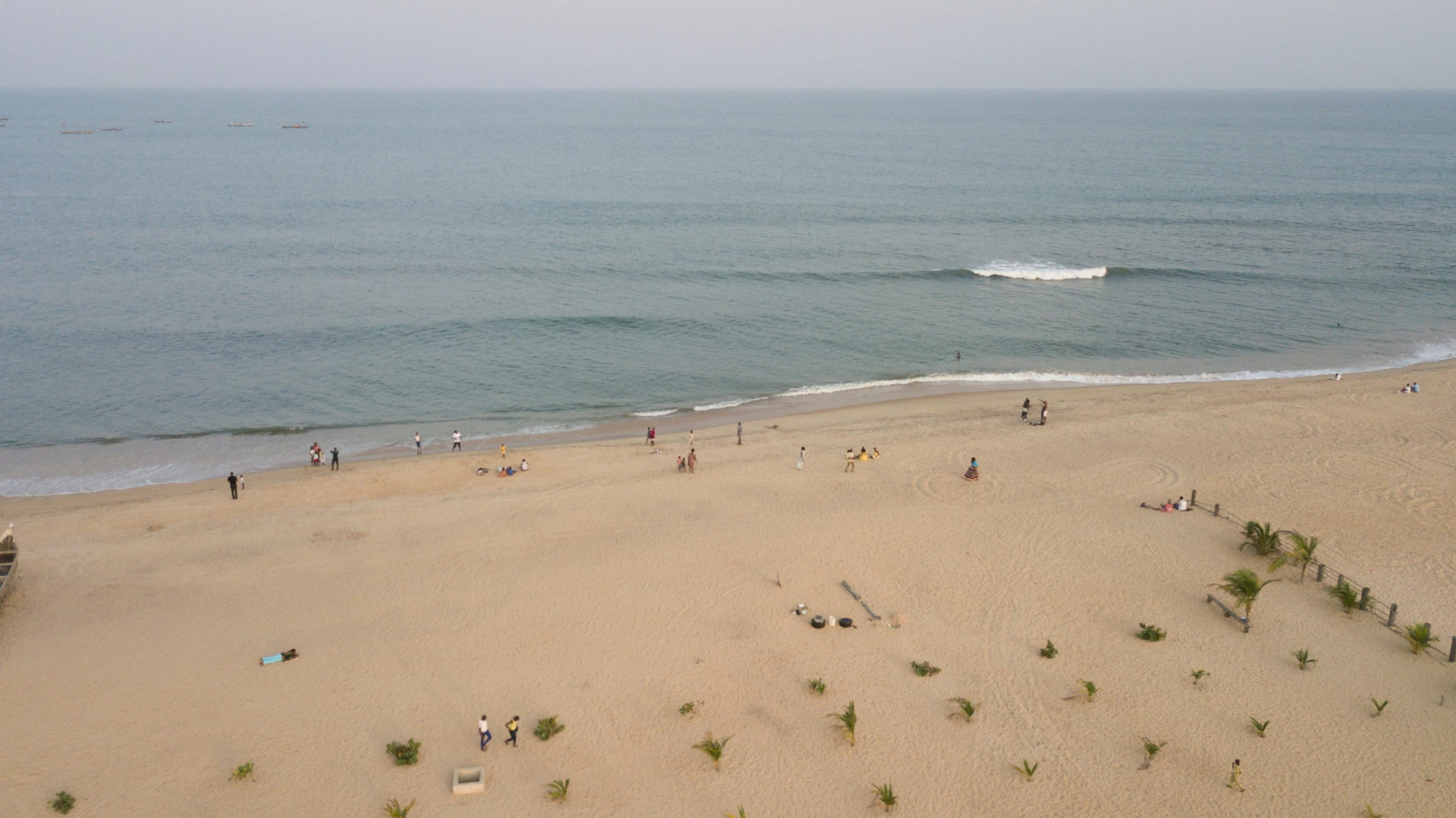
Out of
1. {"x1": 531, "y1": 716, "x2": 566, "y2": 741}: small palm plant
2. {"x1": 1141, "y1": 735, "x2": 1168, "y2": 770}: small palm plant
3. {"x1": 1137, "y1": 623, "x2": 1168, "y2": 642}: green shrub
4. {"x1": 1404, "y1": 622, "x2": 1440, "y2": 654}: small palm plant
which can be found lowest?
{"x1": 531, "y1": 716, "x2": 566, "y2": 741}: small palm plant

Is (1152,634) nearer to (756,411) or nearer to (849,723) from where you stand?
(849,723)

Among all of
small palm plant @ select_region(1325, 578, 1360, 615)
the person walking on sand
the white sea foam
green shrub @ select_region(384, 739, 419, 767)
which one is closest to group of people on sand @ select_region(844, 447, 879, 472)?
small palm plant @ select_region(1325, 578, 1360, 615)

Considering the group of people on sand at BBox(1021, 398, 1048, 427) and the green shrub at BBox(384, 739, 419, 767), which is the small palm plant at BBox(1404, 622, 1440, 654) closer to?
the group of people on sand at BBox(1021, 398, 1048, 427)

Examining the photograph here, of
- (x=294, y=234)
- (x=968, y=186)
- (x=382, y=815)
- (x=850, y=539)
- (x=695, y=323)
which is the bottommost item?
(x=382, y=815)

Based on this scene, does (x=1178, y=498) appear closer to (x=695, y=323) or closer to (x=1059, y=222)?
(x=695, y=323)

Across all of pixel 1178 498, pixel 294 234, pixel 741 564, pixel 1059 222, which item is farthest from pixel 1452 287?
pixel 294 234

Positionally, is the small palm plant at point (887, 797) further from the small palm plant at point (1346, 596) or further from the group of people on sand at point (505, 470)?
the group of people on sand at point (505, 470)

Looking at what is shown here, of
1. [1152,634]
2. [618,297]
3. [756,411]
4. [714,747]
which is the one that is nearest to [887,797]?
[714,747]
